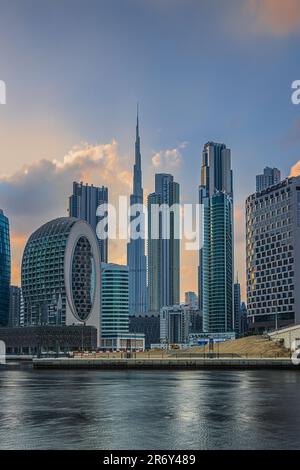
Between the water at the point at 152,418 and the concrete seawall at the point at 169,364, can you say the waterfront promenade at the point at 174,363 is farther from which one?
the water at the point at 152,418

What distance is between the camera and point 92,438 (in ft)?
156

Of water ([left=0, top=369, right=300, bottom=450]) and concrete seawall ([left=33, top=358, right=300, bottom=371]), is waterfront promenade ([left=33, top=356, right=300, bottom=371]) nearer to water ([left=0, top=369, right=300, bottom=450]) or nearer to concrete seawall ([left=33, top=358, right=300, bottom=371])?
concrete seawall ([left=33, top=358, right=300, bottom=371])

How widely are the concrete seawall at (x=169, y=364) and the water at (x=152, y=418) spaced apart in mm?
64940

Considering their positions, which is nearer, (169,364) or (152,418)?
(152,418)

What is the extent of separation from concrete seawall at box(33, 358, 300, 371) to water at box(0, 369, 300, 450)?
213 ft

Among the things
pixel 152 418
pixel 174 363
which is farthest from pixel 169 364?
pixel 152 418

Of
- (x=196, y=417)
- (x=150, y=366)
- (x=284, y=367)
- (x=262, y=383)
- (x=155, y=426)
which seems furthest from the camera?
(x=150, y=366)

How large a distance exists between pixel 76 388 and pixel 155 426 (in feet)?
145

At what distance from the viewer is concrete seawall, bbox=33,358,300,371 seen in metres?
157

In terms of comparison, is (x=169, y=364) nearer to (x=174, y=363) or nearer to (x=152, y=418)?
(x=174, y=363)

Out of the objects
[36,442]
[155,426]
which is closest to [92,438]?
[36,442]

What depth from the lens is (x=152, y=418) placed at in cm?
5903

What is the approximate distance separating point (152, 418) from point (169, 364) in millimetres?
113499
